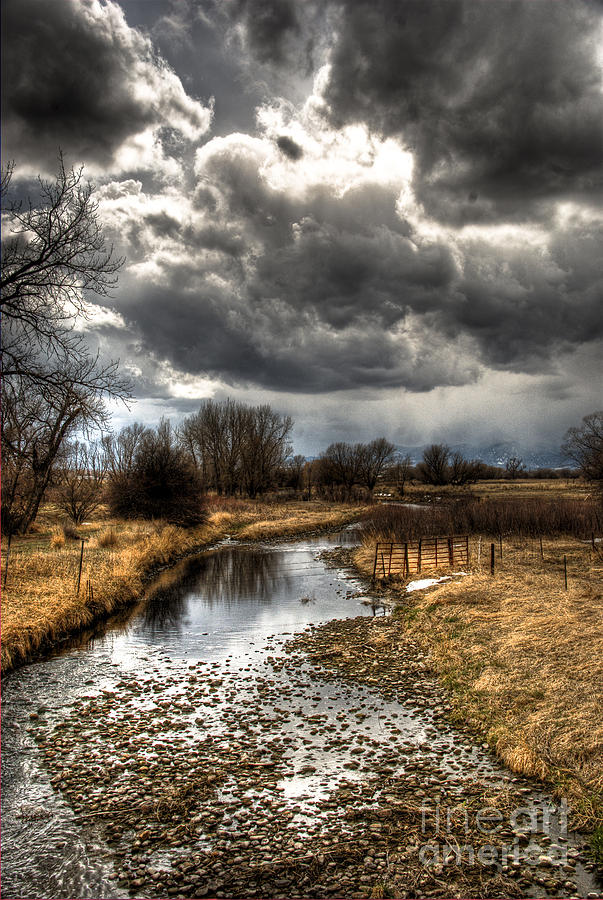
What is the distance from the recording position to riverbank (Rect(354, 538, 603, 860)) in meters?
8.15

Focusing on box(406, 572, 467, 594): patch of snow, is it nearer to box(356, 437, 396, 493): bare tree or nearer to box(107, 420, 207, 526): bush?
box(107, 420, 207, 526): bush

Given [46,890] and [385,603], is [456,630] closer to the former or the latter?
[385,603]

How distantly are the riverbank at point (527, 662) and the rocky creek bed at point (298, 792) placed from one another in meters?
0.48

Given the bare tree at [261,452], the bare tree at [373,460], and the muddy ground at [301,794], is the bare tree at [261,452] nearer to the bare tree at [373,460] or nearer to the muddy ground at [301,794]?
the bare tree at [373,460]

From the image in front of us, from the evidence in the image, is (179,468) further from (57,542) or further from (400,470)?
(400,470)

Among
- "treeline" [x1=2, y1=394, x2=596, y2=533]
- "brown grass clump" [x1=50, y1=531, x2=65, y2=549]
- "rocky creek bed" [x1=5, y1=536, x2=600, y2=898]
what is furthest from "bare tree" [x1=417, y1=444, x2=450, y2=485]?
"rocky creek bed" [x1=5, y1=536, x2=600, y2=898]

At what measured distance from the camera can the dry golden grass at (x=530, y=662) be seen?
8.20 m

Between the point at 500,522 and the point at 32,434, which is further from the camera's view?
the point at 500,522

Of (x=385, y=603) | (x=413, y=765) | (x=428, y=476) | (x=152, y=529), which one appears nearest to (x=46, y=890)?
(x=413, y=765)

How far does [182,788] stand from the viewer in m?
7.83

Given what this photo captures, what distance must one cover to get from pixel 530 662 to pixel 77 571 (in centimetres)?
1606

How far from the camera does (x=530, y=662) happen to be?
12117mm

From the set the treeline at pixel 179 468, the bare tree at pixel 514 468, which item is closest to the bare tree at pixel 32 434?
the treeline at pixel 179 468

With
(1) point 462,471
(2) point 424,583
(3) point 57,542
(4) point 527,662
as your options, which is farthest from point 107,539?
(1) point 462,471
